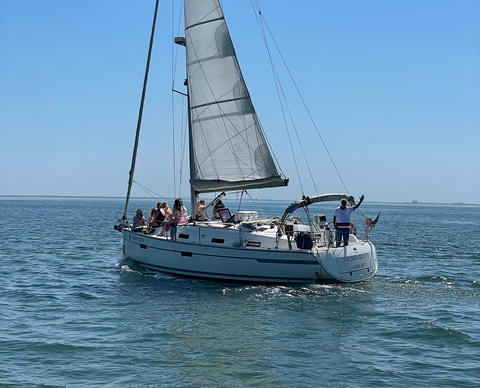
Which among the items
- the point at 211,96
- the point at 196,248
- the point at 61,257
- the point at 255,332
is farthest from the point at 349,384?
the point at 61,257

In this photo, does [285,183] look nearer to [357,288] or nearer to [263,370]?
[357,288]

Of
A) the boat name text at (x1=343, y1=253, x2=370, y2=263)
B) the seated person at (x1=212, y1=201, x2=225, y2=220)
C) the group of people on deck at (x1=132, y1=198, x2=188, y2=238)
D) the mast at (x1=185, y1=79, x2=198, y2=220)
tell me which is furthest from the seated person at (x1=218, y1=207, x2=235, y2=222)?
the boat name text at (x1=343, y1=253, x2=370, y2=263)

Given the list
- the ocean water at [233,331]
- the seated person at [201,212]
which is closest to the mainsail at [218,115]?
the seated person at [201,212]

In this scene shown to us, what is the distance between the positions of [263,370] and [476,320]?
20.2ft

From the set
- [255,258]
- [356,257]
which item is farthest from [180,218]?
[356,257]

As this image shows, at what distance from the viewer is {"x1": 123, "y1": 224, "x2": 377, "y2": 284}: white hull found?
1485 cm

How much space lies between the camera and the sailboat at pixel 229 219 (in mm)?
15094

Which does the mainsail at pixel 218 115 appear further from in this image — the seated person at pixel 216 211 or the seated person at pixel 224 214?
the seated person at pixel 216 211

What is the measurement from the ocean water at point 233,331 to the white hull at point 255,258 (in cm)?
39

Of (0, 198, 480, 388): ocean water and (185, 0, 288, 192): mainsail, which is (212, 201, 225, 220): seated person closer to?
(185, 0, 288, 192): mainsail

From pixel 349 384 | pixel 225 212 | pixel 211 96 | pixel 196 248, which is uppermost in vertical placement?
pixel 211 96

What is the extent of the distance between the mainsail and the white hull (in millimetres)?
2136

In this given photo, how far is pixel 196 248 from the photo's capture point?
1622 cm

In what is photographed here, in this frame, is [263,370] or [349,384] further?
[263,370]
